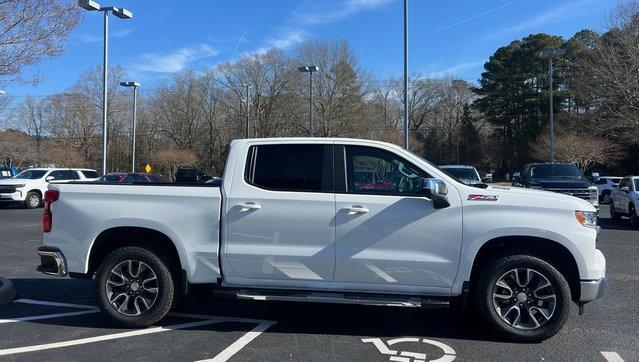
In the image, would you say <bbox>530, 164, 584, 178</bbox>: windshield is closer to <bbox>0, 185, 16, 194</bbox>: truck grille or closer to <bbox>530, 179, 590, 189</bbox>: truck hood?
<bbox>530, 179, 590, 189</bbox>: truck hood

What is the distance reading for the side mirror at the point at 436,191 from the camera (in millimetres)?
5051

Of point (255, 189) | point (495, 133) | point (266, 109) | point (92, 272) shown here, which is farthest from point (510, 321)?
point (495, 133)

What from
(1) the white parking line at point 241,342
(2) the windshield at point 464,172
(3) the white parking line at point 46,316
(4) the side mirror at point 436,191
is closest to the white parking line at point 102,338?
(1) the white parking line at point 241,342

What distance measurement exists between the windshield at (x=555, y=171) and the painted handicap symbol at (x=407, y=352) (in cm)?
1296

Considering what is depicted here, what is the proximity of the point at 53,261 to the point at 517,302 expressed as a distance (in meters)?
4.75

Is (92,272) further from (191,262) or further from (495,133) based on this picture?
(495,133)

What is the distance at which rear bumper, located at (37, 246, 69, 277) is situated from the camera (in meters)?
5.71

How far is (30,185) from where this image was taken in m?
23.8

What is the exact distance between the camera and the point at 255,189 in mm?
5531

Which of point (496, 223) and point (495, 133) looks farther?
point (495, 133)

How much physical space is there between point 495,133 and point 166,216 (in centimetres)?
7274

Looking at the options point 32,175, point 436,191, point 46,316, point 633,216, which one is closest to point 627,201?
point 633,216

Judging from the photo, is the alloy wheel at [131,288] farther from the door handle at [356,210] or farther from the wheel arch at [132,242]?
the door handle at [356,210]

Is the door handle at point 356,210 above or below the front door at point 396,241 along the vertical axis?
above
